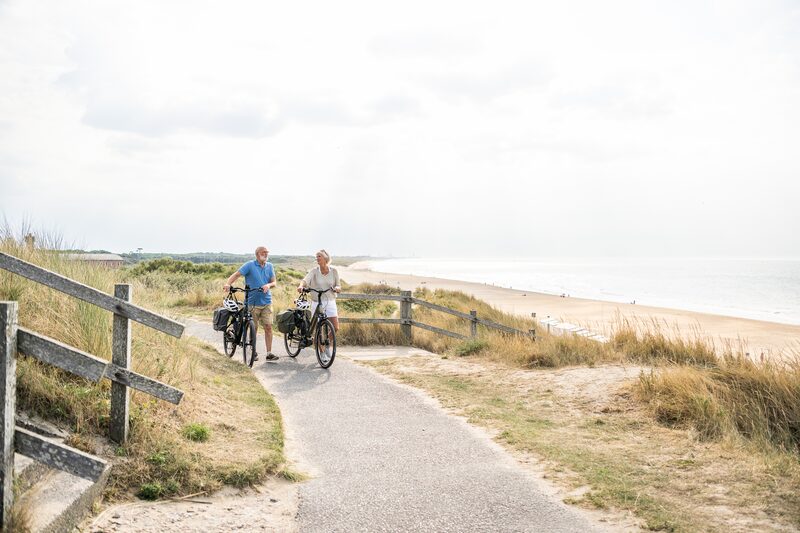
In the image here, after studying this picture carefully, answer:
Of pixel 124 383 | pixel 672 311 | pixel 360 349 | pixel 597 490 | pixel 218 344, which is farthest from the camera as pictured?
pixel 672 311

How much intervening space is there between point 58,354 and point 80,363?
0.79 feet

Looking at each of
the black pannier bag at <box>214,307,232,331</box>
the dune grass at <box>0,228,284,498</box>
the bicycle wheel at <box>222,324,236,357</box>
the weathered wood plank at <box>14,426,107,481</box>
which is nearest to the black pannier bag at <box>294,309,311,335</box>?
the bicycle wheel at <box>222,324,236,357</box>

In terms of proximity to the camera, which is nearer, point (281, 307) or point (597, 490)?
point (597, 490)

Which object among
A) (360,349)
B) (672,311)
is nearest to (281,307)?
(360,349)

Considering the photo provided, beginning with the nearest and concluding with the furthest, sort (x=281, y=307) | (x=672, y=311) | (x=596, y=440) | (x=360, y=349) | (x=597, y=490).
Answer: (x=597, y=490) < (x=596, y=440) < (x=360, y=349) < (x=281, y=307) < (x=672, y=311)

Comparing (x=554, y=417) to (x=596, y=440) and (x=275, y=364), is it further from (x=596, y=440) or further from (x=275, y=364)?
(x=275, y=364)

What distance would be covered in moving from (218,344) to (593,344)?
24.9 ft

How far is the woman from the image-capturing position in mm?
11297

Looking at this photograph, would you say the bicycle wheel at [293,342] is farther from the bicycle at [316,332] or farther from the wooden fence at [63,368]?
the wooden fence at [63,368]

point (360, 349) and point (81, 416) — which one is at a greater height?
point (81, 416)

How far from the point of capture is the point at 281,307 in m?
18.7

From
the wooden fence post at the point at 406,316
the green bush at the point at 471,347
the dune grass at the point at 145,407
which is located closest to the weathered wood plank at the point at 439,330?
the wooden fence post at the point at 406,316

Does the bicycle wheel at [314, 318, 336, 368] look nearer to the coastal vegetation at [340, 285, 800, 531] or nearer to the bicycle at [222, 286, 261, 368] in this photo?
the bicycle at [222, 286, 261, 368]

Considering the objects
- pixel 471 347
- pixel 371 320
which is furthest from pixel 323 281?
pixel 371 320
